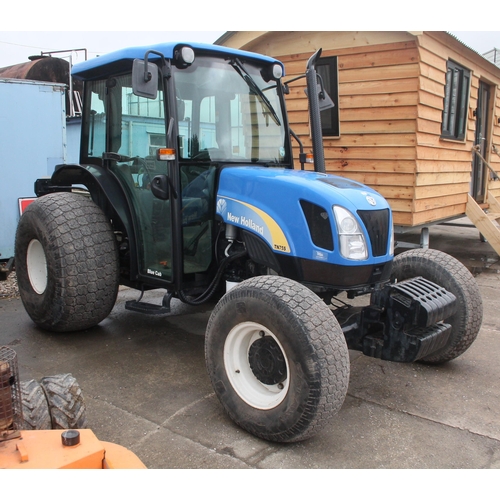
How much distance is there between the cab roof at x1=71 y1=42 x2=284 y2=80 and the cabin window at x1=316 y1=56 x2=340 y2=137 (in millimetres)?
3516

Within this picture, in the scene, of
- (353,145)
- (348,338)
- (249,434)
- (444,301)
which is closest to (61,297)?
(249,434)

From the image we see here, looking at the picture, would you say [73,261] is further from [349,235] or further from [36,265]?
[349,235]

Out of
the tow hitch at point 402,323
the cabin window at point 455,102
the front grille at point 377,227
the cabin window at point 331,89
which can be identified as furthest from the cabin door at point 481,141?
the tow hitch at point 402,323

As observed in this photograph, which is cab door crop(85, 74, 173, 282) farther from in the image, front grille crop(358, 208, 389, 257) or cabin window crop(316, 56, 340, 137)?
cabin window crop(316, 56, 340, 137)

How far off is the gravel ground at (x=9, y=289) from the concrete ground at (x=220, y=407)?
933 mm

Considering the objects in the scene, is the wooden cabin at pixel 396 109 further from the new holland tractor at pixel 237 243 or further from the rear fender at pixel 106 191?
the rear fender at pixel 106 191

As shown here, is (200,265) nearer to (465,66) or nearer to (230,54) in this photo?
(230,54)

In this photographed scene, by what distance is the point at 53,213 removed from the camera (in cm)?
418

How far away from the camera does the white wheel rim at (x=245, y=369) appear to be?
2.98 metres

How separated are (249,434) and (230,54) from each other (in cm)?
264

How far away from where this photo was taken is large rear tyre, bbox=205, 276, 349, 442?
Answer: 106 inches

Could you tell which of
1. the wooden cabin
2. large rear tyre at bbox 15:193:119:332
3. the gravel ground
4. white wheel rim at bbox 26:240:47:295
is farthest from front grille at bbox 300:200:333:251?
the wooden cabin

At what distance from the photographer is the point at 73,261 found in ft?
13.3

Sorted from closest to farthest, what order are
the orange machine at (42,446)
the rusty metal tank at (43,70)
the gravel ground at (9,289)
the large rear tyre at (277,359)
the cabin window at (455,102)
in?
the orange machine at (42,446) < the large rear tyre at (277,359) < the gravel ground at (9,289) < the cabin window at (455,102) < the rusty metal tank at (43,70)
